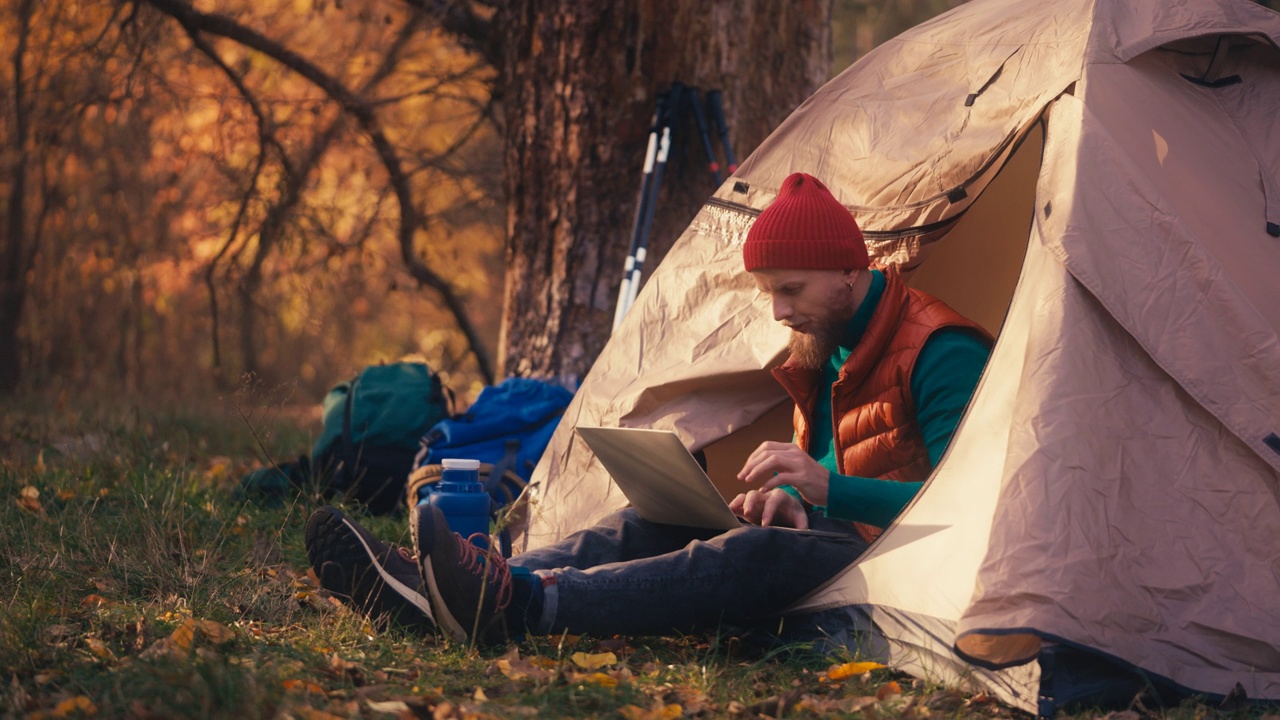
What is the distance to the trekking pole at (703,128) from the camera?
4.70 metres

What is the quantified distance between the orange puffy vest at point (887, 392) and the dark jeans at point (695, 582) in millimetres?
211

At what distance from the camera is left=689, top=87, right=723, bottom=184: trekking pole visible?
4.70 m

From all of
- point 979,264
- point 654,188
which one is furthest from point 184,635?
point 654,188

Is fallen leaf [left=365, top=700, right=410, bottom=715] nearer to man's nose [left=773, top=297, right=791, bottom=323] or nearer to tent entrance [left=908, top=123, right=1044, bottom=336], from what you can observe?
man's nose [left=773, top=297, right=791, bottom=323]

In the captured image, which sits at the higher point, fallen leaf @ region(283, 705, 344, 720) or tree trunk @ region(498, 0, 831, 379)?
tree trunk @ region(498, 0, 831, 379)

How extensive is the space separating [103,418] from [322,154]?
1.81 meters

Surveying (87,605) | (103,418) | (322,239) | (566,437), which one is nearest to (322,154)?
(322,239)

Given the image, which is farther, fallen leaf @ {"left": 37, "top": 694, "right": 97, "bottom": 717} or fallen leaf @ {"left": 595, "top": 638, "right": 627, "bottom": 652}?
fallen leaf @ {"left": 595, "top": 638, "right": 627, "bottom": 652}

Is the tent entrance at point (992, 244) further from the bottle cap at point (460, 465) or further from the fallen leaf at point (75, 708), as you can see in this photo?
the fallen leaf at point (75, 708)

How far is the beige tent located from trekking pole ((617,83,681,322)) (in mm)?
1605

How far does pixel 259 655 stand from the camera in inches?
95.7

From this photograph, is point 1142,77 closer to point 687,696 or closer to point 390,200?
point 687,696

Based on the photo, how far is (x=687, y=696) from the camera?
7.86 ft

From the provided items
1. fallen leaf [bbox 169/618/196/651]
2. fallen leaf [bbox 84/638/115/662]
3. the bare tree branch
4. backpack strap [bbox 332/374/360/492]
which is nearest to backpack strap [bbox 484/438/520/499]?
backpack strap [bbox 332/374/360/492]
